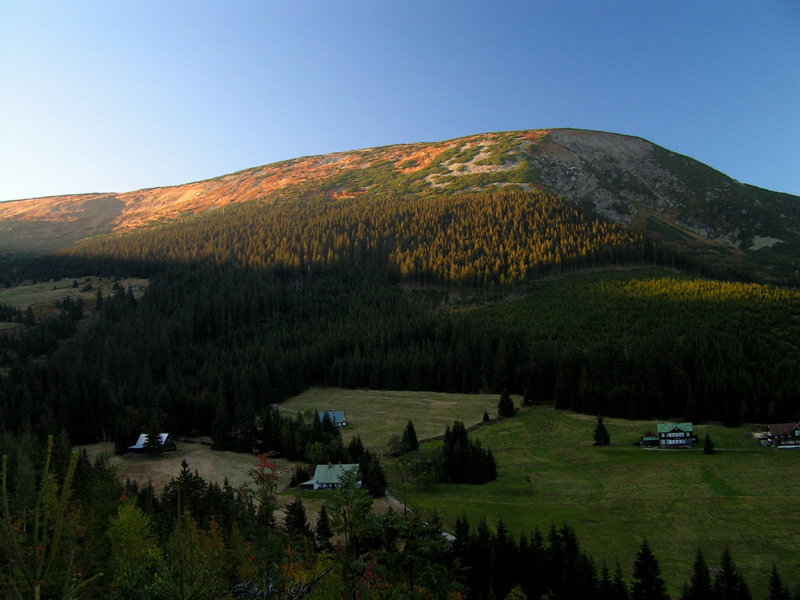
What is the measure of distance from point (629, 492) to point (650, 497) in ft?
7.91

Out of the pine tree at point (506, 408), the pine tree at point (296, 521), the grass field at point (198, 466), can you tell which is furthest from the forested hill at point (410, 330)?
the pine tree at point (296, 521)

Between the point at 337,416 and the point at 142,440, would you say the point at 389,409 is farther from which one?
the point at 142,440

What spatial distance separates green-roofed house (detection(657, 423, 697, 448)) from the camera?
66938 millimetres

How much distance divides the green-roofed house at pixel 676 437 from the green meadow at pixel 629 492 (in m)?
2.06

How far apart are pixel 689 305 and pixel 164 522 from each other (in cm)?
10767

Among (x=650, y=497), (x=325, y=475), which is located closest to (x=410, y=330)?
(x=325, y=475)

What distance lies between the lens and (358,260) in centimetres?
17912

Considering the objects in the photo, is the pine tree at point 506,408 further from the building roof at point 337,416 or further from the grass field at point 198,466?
the grass field at point 198,466

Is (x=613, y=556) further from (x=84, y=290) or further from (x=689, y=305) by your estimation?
(x=84, y=290)

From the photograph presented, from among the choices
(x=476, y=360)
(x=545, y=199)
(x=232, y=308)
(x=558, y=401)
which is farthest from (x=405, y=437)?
(x=545, y=199)

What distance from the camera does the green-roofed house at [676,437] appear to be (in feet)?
220

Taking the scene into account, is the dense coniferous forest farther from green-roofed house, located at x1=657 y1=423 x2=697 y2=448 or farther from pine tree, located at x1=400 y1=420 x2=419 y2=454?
green-roofed house, located at x1=657 y1=423 x2=697 y2=448

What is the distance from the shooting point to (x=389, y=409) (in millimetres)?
93812

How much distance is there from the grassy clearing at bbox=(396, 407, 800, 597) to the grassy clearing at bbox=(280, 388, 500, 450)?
45.9 feet
